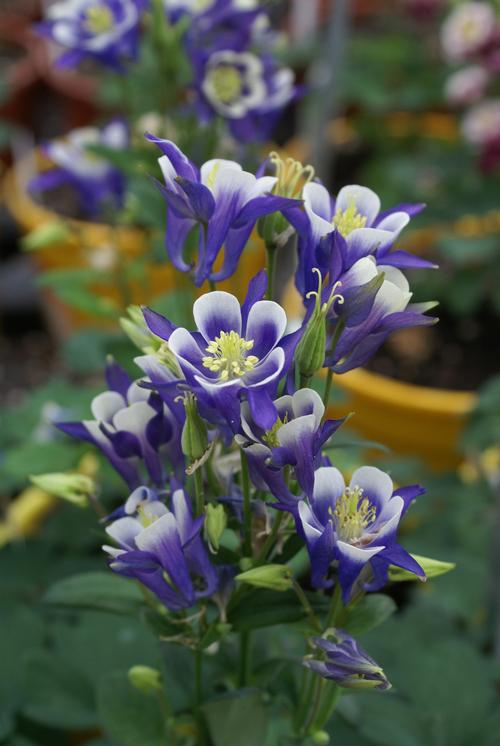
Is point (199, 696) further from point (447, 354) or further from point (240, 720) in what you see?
point (447, 354)

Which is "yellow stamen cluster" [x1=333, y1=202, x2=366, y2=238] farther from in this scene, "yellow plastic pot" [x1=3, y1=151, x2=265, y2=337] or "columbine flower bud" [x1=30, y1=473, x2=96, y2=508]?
"yellow plastic pot" [x1=3, y1=151, x2=265, y2=337]

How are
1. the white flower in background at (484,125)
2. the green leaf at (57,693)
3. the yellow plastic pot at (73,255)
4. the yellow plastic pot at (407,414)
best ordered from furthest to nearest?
the yellow plastic pot at (73,255)
the white flower in background at (484,125)
the yellow plastic pot at (407,414)
the green leaf at (57,693)

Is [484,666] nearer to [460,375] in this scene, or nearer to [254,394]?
[254,394]

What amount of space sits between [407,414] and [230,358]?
3.02ft

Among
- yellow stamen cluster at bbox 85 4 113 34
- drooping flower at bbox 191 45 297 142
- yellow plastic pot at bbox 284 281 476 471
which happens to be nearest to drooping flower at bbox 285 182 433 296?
drooping flower at bbox 191 45 297 142

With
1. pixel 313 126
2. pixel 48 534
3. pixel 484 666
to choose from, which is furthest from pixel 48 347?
pixel 484 666

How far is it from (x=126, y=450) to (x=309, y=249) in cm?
16

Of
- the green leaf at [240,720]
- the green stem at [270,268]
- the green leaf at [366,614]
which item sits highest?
the green stem at [270,268]

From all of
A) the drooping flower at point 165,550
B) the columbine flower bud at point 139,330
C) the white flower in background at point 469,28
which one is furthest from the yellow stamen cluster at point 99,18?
the white flower in background at point 469,28

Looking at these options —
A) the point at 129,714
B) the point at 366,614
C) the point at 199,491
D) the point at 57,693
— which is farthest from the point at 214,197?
the point at 57,693

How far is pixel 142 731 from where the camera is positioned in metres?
0.64

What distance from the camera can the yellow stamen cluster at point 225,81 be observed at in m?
0.88

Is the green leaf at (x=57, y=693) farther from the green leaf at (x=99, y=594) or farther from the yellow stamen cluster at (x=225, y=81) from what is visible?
the yellow stamen cluster at (x=225, y=81)

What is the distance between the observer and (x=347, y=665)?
482 mm
